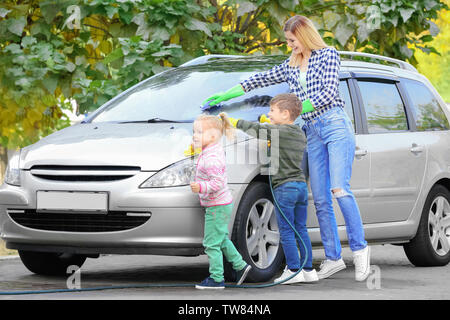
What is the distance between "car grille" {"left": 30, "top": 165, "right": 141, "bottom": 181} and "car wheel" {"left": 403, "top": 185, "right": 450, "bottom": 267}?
326cm

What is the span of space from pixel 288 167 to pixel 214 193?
64 centimetres

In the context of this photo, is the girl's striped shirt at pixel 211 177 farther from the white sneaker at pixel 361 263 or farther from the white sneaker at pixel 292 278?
the white sneaker at pixel 361 263

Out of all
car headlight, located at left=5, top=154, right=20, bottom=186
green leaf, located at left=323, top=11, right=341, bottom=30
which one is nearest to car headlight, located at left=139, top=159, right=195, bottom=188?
car headlight, located at left=5, top=154, right=20, bottom=186

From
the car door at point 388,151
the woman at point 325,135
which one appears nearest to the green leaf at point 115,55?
the car door at point 388,151

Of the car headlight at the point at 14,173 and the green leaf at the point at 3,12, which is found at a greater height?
the green leaf at the point at 3,12

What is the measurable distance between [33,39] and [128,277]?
13.4ft

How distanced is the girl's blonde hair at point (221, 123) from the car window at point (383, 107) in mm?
1831

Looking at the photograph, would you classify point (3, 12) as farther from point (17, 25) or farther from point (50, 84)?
point (50, 84)

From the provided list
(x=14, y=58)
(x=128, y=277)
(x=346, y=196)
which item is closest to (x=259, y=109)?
(x=346, y=196)

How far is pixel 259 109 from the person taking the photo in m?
7.52

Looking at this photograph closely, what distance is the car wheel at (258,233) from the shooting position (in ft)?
22.8

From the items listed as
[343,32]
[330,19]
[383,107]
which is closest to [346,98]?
[383,107]

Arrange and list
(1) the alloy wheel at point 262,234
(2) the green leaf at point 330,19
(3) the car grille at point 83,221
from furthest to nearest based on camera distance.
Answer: (2) the green leaf at point 330,19, (1) the alloy wheel at point 262,234, (3) the car grille at point 83,221

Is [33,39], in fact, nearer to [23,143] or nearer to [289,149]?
[23,143]
